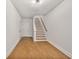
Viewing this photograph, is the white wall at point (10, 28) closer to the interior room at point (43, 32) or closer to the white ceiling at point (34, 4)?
the interior room at point (43, 32)

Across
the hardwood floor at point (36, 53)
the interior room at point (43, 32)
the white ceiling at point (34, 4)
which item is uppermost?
the white ceiling at point (34, 4)

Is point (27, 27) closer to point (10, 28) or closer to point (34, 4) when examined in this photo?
point (34, 4)

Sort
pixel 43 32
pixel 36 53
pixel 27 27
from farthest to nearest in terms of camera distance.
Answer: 1. pixel 27 27
2. pixel 43 32
3. pixel 36 53

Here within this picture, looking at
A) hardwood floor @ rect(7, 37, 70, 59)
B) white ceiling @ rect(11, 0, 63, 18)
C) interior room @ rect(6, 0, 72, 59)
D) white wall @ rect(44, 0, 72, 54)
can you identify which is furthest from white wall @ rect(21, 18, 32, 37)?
white wall @ rect(44, 0, 72, 54)

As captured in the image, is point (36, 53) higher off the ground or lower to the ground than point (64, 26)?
lower

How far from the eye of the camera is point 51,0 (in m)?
3.73

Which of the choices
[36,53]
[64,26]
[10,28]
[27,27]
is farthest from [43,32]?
[10,28]

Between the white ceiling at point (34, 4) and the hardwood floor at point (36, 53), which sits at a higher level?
the white ceiling at point (34, 4)

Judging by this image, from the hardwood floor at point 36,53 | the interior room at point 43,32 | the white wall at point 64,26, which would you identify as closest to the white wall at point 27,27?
the interior room at point 43,32

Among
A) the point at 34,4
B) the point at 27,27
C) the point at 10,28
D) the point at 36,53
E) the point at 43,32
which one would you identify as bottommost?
the point at 36,53

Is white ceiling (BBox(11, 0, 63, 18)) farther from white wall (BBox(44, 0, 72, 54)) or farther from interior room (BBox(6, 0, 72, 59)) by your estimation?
white wall (BBox(44, 0, 72, 54))
